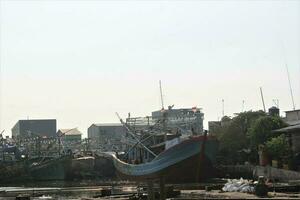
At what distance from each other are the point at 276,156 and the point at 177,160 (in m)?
13.1

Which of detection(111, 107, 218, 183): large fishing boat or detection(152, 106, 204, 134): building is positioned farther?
detection(152, 106, 204, 134): building

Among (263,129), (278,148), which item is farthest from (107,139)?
(278,148)

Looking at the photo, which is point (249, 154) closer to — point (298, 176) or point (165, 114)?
point (165, 114)

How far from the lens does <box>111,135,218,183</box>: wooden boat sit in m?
63.0

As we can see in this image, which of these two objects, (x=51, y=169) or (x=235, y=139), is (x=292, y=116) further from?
(x=51, y=169)

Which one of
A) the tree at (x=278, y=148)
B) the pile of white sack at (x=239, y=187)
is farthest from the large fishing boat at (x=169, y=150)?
the pile of white sack at (x=239, y=187)

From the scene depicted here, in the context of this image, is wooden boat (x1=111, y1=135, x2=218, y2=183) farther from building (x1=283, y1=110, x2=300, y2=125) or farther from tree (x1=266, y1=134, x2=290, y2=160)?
building (x1=283, y1=110, x2=300, y2=125)

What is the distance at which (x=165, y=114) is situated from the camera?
70.9m

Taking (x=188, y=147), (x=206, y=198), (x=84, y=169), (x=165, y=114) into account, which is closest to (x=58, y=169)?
(x=84, y=169)

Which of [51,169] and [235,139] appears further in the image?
[51,169]

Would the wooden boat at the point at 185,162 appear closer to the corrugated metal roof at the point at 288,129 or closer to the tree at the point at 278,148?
the tree at the point at 278,148

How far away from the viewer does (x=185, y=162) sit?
63938mm

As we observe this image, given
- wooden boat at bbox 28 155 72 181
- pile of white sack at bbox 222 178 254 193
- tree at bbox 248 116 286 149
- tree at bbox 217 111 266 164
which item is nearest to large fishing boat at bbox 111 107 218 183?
tree at bbox 248 116 286 149

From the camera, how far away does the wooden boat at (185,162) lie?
63.0 m
